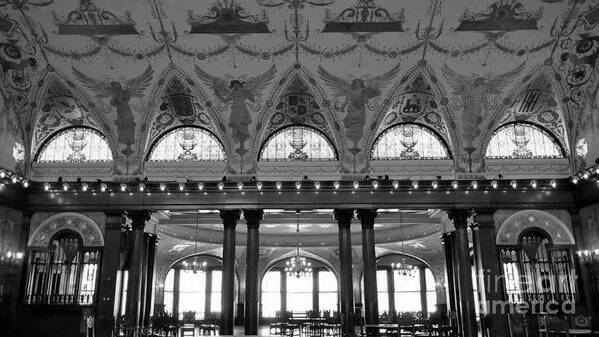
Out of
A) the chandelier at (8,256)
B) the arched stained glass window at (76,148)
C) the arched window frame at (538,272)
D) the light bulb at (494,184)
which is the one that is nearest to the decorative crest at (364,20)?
the light bulb at (494,184)

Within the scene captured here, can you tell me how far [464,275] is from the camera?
1761cm

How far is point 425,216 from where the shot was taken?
22594mm

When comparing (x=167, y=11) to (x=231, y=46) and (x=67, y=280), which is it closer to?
(x=231, y=46)

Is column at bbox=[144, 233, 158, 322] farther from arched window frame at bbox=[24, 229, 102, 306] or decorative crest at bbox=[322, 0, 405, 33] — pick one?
decorative crest at bbox=[322, 0, 405, 33]

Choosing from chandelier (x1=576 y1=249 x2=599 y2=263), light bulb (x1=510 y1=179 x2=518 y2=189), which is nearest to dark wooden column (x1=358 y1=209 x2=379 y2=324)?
light bulb (x1=510 y1=179 x2=518 y2=189)

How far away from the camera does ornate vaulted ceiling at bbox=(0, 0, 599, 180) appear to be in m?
14.8

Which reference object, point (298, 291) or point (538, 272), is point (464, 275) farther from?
point (298, 291)

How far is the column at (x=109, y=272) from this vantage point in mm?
16781

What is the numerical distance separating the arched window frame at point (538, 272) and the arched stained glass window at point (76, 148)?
15.0m

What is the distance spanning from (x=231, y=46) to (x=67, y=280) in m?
10.0

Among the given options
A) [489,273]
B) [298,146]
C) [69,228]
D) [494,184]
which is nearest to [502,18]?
[494,184]

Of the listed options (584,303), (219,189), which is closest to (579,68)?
(584,303)

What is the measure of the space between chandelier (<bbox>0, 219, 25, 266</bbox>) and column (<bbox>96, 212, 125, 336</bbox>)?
111 inches

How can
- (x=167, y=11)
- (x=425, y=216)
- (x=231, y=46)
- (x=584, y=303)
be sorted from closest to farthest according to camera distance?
(x=167, y=11) < (x=231, y=46) < (x=584, y=303) < (x=425, y=216)
